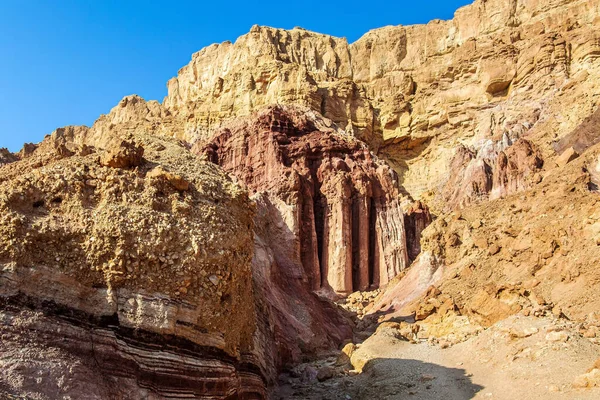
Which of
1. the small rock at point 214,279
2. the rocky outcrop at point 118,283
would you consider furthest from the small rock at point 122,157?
the small rock at point 214,279

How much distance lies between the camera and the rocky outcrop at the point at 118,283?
754 cm

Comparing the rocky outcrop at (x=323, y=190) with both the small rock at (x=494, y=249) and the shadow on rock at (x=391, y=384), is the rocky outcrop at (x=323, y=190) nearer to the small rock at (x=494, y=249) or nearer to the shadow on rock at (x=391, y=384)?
the small rock at (x=494, y=249)

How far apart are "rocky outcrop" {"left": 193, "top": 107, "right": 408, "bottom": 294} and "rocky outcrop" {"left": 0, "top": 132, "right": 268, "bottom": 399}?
77.0 feet

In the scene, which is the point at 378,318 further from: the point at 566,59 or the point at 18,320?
the point at 566,59

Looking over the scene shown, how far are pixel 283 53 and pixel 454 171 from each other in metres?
32.4

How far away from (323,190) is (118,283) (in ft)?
110

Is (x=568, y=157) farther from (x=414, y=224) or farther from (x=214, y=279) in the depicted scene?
(x=214, y=279)

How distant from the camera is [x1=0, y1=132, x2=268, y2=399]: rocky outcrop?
7535 millimetres

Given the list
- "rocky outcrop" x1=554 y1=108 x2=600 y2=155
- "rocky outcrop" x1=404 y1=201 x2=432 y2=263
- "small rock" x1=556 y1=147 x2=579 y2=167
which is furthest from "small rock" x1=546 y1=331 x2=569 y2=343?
"rocky outcrop" x1=404 y1=201 x2=432 y2=263

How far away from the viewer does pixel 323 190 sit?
137ft

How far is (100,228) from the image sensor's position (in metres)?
8.70

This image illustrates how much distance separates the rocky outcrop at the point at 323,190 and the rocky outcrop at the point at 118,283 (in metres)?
23.5

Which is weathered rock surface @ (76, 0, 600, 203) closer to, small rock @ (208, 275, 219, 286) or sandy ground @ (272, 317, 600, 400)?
sandy ground @ (272, 317, 600, 400)

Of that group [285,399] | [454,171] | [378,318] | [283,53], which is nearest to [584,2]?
[454,171]
